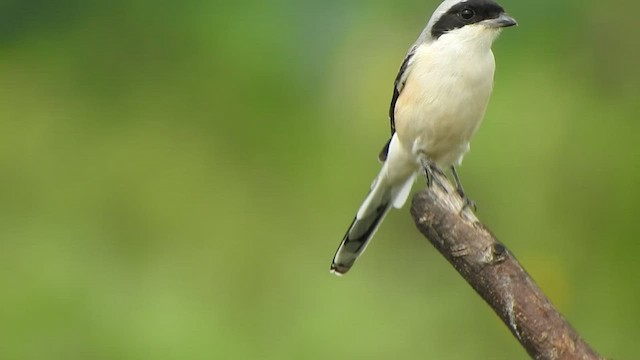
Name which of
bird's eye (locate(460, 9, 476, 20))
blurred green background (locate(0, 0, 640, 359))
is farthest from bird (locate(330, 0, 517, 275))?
blurred green background (locate(0, 0, 640, 359))

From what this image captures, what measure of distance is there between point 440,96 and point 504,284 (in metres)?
0.61

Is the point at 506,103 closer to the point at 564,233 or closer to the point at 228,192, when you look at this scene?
the point at 564,233

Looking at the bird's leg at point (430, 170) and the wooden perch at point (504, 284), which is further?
the bird's leg at point (430, 170)

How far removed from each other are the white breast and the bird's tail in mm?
145

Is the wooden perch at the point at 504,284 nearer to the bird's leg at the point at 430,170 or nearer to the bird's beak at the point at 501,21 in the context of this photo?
the bird's leg at the point at 430,170

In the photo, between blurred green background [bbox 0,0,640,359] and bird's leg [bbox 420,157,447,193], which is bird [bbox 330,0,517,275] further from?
blurred green background [bbox 0,0,640,359]

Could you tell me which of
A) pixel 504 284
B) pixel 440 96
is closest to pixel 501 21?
pixel 440 96

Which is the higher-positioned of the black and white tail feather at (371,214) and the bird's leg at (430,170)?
the bird's leg at (430,170)

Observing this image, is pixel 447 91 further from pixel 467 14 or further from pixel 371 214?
pixel 371 214

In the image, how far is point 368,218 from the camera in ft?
6.86

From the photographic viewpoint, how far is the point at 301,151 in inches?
96.9

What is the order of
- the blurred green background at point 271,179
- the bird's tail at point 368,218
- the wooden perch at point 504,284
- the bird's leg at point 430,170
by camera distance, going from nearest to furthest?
1. the wooden perch at point 504,284
2. the bird's leg at point 430,170
3. the bird's tail at point 368,218
4. the blurred green background at point 271,179

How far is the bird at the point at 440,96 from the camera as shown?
192cm

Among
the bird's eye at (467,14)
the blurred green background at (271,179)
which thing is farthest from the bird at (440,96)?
the blurred green background at (271,179)
